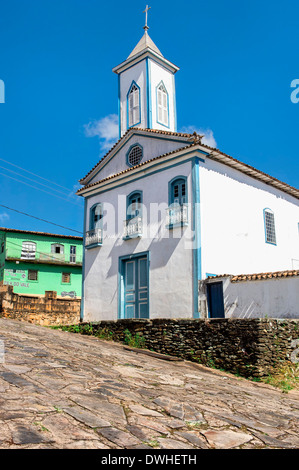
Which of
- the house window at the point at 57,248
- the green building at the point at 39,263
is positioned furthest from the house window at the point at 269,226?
the house window at the point at 57,248

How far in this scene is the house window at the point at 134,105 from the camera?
20686 mm

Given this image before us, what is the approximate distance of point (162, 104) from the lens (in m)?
20.9

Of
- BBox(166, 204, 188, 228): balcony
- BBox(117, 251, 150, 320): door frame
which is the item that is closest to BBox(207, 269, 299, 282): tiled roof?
BBox(166, 204, 188, 228): balcony

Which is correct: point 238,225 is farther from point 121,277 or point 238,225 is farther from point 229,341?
point 229,341

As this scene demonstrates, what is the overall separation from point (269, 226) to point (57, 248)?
87.2 feet

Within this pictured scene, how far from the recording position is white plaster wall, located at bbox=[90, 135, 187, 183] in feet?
55.9

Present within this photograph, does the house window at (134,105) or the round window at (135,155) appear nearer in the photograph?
the round window at (135,155)

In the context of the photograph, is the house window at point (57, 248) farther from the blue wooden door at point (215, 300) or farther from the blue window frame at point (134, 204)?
the blue wooden door at point (215, 300)

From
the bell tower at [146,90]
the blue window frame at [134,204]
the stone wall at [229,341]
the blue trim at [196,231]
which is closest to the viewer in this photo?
the stone wall at [229,341]

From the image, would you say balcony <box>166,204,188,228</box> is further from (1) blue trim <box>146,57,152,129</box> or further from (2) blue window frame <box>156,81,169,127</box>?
(2) blue window frame <box>156,81,169,127</box>

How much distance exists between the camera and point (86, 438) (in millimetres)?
4352

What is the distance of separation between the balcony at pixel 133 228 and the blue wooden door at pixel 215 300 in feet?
12.9

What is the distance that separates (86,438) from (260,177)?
15.6 meters

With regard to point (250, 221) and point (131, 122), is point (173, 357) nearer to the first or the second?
point (250, 221)
